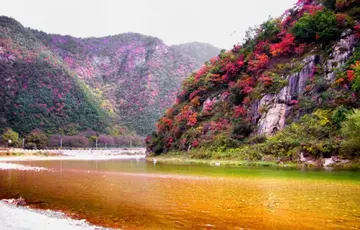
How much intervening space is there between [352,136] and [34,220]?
99.0 ft

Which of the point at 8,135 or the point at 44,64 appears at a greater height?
the point at 44,64

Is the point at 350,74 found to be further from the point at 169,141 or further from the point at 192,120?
the point at 169,141

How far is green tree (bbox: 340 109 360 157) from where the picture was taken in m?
32.7

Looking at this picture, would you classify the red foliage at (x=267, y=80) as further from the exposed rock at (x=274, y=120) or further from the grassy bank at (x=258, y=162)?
the grassy bank at (x=258, y=162)

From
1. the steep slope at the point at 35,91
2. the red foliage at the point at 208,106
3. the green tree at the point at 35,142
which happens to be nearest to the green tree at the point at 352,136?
the red foliage at the point at 208,106

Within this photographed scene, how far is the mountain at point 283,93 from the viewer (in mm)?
42531

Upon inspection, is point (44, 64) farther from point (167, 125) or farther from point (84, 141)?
point (167, 125)

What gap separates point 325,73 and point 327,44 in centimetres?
642

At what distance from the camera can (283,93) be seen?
51.8 meters

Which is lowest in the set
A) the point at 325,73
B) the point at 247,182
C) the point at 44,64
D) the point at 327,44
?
the point at 247,182

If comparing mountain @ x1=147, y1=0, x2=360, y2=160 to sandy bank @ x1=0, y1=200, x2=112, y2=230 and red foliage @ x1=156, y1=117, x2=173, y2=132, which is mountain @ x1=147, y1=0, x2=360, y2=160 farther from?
sandy bank @ x1=0, y1=200, x2=112, y2=230

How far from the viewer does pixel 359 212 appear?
1438 cm

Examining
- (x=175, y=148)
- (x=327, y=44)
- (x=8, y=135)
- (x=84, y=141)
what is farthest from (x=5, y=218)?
(x=84, y=141)

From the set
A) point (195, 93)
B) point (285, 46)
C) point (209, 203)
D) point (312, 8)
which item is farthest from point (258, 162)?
point (195, 93)
